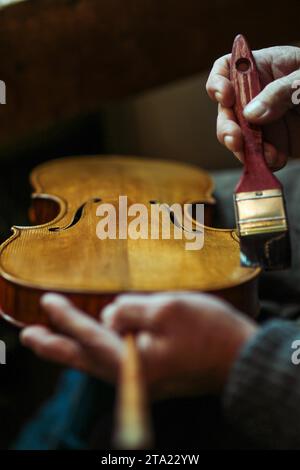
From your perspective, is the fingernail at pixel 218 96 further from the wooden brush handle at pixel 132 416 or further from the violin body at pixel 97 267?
the wooden brush handle at pixel 132 416

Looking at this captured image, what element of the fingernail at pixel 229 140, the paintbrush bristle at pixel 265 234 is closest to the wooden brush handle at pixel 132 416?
the paintbrush bristle at pixel 265 234

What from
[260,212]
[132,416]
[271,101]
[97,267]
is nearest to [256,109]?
[271,101]

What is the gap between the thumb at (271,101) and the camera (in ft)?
2.11

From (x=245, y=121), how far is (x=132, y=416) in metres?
0.43

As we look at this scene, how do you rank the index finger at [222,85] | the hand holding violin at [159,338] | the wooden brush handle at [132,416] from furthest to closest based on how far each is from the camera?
the index finger at [222,85] → the hand holding violin at [159,338] → the wooden brush handle at [132,416]

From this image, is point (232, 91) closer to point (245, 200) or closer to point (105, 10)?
point (245, 200)

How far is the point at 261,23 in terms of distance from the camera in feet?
4.64

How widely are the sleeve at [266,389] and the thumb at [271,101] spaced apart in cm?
26

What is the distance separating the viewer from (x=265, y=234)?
0.57 metres

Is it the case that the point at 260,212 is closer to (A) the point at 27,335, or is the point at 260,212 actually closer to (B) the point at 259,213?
(B) the point at 259,213

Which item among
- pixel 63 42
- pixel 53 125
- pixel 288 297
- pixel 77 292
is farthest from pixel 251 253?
pixel 53 125

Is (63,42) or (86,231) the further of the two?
(63,42)
